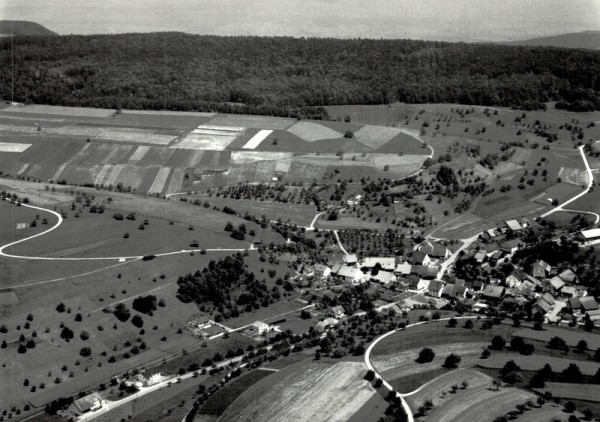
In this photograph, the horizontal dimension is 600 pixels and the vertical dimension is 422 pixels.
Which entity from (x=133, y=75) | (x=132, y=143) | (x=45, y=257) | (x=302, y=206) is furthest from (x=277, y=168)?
(x=133, y=75)

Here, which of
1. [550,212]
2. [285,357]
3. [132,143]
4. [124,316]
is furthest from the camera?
[132,143]

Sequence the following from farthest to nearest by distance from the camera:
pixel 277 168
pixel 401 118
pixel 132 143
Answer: pixel 401 118 < pixel 132 143 < pixel 277 168

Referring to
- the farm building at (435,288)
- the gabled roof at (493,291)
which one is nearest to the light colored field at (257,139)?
the farm building at (435,288)

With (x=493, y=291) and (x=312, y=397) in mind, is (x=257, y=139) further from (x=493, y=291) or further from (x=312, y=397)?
(x=312, y=397)

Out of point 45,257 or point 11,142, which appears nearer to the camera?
point 45,257

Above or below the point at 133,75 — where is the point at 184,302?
below

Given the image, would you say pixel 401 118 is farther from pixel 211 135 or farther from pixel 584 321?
pixel 584 321

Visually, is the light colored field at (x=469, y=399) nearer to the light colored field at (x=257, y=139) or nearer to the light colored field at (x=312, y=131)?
the light colored field at (x=257, y=139)
